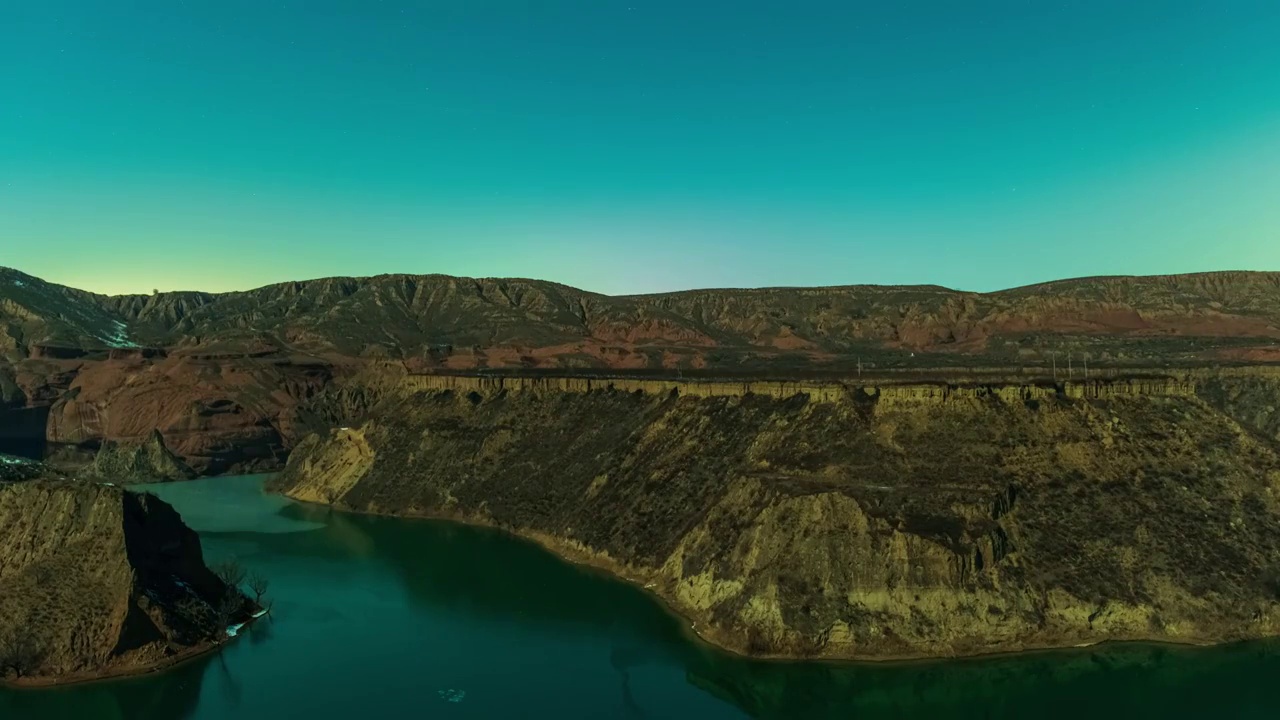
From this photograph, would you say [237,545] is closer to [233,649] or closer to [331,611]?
[331,611]

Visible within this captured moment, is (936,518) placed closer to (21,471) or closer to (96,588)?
(96,588)

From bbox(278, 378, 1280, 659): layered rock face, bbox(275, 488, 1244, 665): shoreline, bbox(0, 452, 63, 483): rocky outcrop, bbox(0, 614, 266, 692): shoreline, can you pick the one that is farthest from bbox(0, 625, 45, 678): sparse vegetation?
bbox(278, 378, 1280, 659): layered rock face

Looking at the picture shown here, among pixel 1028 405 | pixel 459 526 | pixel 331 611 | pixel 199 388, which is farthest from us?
pixel 199 388

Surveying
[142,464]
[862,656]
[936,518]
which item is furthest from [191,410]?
[936,518]

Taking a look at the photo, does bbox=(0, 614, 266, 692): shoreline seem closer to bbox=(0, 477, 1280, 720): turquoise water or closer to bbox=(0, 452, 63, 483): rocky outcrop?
bbox=(0, 477, 1280, 720): turquoise water

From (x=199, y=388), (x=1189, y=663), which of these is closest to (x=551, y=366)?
(x=199, y=388)
